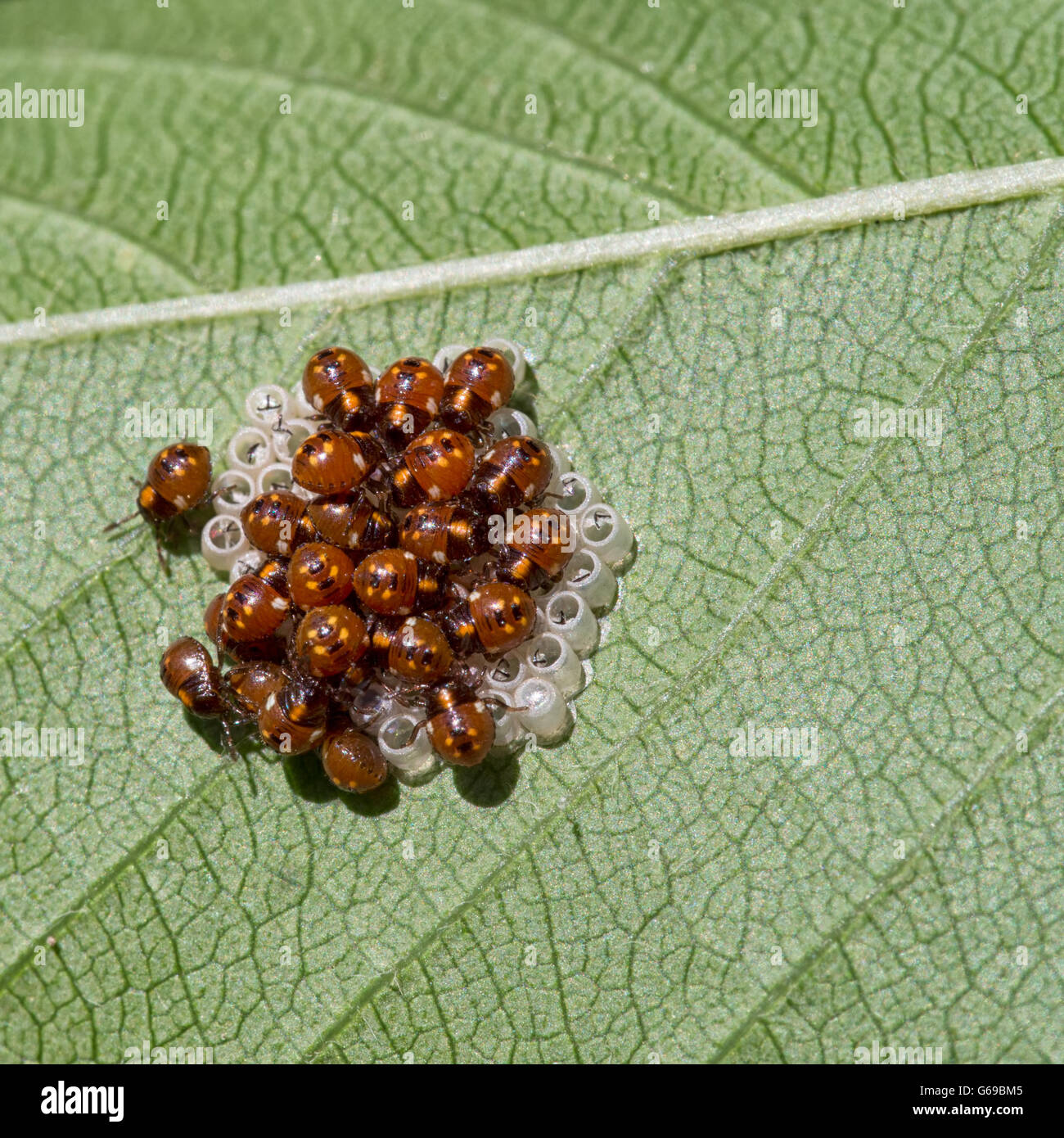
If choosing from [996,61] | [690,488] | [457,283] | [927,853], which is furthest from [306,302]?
[927,853]

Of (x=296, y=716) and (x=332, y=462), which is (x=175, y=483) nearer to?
(x=332, y=462)

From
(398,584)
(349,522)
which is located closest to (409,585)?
(398,584)

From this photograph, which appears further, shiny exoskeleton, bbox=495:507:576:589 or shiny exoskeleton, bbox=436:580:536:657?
shiny exoskeleton, bbox=495:507:576:589

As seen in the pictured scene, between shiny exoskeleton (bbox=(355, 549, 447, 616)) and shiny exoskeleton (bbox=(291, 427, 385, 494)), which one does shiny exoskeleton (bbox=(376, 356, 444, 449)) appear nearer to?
shiny exoskeleton (bbox=(291, 427, 385, 494))

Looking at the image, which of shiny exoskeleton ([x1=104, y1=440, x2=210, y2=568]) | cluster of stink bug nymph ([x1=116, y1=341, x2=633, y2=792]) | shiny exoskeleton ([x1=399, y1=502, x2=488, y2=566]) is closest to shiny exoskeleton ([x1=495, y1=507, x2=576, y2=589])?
cluster of stink bug nymph ([x1=116, y1=341, x2=633, y2=792])

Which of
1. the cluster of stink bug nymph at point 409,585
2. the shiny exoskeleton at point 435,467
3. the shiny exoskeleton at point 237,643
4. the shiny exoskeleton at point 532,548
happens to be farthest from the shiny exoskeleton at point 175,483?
the shiny exoskeleton at point 532,548

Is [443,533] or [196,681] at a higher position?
[443,533]
